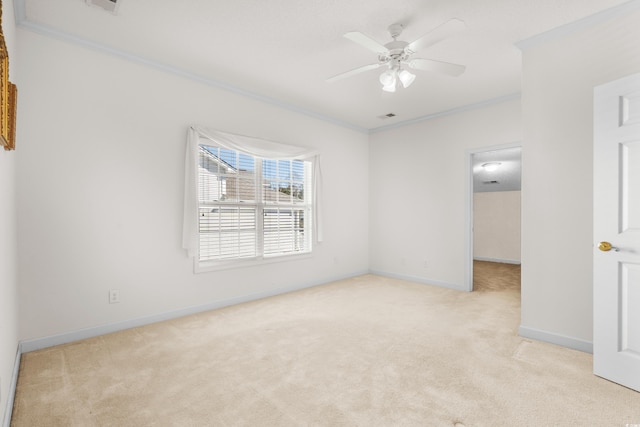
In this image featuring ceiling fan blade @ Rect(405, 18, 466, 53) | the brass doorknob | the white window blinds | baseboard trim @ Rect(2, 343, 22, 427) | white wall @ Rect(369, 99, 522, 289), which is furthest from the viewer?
white wall @ Rect(369, 99, 522, 289)

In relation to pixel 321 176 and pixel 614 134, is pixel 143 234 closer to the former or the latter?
pixel 321 176

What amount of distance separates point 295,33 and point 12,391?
3234 mm

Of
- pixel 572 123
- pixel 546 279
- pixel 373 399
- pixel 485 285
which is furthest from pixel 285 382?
pixel 485 285

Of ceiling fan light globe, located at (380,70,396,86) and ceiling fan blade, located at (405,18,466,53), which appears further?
ceiling fan light globe, located at (380,70,396,86)

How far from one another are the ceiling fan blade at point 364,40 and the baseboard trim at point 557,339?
2.75 meters

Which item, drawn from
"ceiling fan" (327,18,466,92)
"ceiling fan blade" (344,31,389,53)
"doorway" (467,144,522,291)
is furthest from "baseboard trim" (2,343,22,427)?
"doorway" (467,144,522,291)

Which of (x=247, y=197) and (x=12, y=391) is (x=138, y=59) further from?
(x=12, y=391)

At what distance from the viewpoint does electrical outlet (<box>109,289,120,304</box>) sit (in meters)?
2.90

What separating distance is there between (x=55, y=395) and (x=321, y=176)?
378 cm

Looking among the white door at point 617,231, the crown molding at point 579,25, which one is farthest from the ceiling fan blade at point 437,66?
the white door at point 617,231

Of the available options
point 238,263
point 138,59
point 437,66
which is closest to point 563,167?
point 437,66

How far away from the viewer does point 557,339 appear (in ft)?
8.62

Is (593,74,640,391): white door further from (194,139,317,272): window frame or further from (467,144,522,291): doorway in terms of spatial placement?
(467,144,522,291): doorway

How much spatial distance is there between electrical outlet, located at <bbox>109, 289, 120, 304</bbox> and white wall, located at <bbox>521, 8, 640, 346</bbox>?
3841 millimetres
